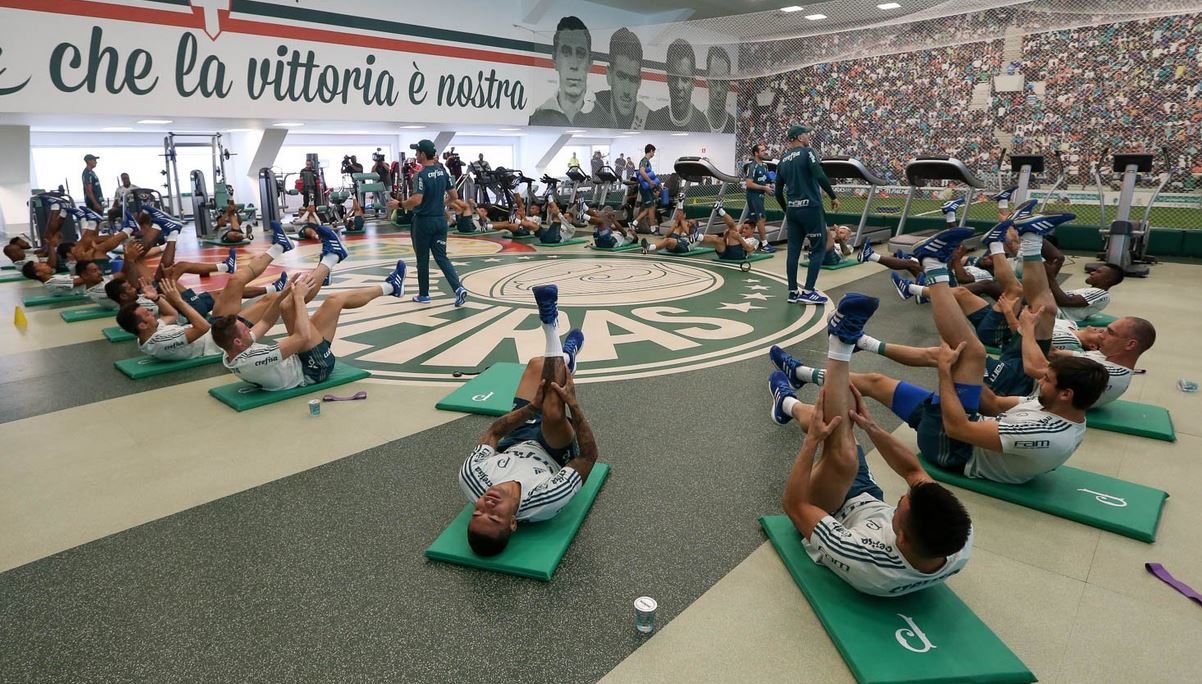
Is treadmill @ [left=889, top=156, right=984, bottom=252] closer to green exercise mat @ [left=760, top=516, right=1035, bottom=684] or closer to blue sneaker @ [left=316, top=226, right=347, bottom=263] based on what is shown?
blue sneaker @ [left=316, top=226, right=347, bottom=263]

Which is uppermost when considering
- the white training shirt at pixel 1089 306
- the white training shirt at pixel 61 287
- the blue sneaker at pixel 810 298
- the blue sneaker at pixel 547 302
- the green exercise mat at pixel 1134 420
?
the blue sneaker at pixel 547 302

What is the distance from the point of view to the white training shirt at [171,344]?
5203 millimetres

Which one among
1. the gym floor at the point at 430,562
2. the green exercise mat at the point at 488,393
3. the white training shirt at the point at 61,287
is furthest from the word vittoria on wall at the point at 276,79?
the green exercise mat at the point at 488,393

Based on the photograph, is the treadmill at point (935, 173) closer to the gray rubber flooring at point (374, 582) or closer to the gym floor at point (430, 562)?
the gym floor at point (430, 562)

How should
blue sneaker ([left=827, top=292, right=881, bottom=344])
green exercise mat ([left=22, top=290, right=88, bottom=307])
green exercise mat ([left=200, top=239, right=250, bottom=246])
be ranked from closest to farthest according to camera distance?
1. blue sneaker ([left=827, top=292, right=881, bottom=344])
2. green exercise mat ([left=22, top=290, right=88, bottom=307])
3. green exercise mat ([left=200, top=239, right=250, bottom=246])

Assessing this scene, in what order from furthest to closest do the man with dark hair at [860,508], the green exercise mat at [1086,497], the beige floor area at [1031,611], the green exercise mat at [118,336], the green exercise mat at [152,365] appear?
the green exercise mat at [118,336] → the green exercise mat at [152,365] → the green exercise mat at [1086,497] → the beige floor area at [1031,611] → the man with dark hair at [860,508]

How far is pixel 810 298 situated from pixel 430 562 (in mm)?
5656

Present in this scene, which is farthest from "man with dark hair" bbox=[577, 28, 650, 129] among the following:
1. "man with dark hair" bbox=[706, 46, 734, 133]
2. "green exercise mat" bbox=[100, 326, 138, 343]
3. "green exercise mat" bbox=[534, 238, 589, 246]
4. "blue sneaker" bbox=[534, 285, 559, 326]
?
"blue sneaker" bbox=[534, 285, 559, 326]

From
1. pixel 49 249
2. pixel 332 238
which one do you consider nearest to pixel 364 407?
pixel 332 238

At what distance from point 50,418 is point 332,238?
235cm

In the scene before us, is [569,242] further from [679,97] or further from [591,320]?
[679,97]

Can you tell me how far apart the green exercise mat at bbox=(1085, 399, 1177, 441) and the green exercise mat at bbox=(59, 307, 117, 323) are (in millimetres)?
9128

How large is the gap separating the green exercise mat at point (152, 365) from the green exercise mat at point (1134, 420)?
6.69 meters

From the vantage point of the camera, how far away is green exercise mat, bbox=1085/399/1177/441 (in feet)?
12.3
